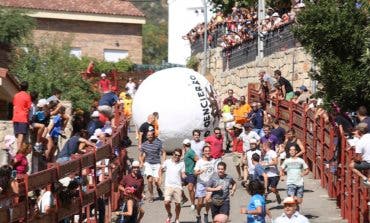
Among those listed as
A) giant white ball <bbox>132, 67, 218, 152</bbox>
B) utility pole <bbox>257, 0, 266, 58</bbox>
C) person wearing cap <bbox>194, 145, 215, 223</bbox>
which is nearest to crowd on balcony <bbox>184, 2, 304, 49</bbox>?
utility pole <bbox>257, 0, 266, 58</bbox>

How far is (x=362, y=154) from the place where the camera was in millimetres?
19234

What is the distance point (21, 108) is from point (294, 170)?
17.8 ft

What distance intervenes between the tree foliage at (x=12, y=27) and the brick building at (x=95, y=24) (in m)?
15.2

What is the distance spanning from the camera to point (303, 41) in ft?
69.6

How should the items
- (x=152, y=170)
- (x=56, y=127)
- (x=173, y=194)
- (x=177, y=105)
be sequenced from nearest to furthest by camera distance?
(x=173, y=194) → (x=56, y=127) → (x=152, y=170) → (x=177, y=105)

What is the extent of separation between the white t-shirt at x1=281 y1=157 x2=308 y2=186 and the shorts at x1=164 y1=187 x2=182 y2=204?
214 cm

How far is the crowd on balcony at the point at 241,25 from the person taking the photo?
3569cm

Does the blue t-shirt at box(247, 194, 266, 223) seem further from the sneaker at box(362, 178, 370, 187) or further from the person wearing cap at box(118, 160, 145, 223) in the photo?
the person wearing cap at box(118, 160, 145, 223)

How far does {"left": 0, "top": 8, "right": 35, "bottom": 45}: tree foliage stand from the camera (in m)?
39.0

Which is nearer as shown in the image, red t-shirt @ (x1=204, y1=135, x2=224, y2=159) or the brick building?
red t-shirt @ (x1=204, y1=135, x2=224, y2=159)

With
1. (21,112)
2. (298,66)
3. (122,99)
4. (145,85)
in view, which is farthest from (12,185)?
(122,99)

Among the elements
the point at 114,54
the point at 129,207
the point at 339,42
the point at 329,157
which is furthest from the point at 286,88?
the point at 114,54

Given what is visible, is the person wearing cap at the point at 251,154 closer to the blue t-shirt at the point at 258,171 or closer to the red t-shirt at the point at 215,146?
the blue t-shirt at the point at 258,171

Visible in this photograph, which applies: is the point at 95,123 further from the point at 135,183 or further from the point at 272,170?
the point at 135,183
